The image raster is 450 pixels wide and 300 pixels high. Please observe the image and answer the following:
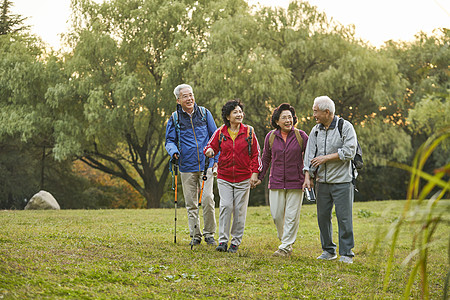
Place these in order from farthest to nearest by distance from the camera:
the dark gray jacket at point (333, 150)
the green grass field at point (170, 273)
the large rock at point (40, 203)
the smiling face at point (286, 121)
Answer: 1. the large rock at point (40, 203)
2. the smiling face at point (286, 121)
3. the dark gray jacket at point (333, 150)
4. the green grass field at point (170, 273)

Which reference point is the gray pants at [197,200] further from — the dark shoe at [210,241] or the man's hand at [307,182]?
the man's hand at [307,182]

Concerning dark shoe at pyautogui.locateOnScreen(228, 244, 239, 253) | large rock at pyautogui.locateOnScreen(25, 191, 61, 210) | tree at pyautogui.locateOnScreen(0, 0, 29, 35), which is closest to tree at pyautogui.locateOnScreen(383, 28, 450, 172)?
large rock at pyautogui.locateOnScreen(25, 191, 61, 210)

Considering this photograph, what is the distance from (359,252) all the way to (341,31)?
17.3 meters

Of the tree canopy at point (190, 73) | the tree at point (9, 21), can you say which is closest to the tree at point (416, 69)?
the tree canopy at point (190, 73)

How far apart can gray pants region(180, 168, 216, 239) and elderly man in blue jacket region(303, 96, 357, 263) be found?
1.47 m

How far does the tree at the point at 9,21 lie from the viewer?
2769 centimetres

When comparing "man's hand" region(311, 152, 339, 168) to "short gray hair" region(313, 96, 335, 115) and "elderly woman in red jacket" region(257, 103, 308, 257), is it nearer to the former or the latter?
"elderly woman in red jacket" region(257, 103, 308, 257)

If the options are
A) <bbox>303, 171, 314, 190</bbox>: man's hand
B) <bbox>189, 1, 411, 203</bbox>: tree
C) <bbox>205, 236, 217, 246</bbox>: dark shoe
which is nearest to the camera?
<bbox>303, 171, 314, 190</bbox>: man's hand

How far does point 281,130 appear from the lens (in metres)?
7.00

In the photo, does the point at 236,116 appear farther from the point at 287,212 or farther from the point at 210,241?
the point at 210,241

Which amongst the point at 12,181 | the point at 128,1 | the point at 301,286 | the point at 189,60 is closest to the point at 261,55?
the point at 189,60

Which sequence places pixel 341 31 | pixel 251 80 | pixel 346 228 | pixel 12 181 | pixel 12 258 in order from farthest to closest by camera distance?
pixel 12 181 < pixel 341 31 < pixel 251 80 < pixel 346 228 < pixel 12 258

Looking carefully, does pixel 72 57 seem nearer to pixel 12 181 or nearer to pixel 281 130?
pixel 12 181

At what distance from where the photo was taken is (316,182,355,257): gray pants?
21.0 ft
